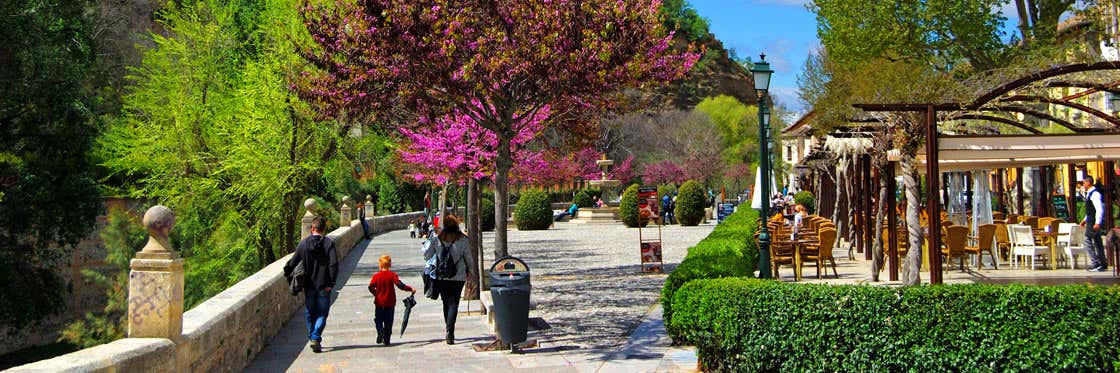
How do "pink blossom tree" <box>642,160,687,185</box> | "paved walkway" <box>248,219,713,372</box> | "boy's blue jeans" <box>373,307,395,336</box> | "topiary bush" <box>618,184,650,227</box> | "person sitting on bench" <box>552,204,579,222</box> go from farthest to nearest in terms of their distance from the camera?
"pink blossom tree" <box>642,160,687,185</box>, "person sitting on bench" <box>552,204,579,222</box>, "topiary bush" <box>618,184,650,227</box>, "boy's blue jeans" <box>373,307,395,336</box>, "paved walkway" <box>248,219,713,372</box>

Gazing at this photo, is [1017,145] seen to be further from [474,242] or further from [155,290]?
[155,290]

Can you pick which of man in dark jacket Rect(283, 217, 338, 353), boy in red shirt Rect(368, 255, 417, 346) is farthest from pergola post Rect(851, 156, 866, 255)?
man in dark jacket Rect(283, 217, 338, 353)

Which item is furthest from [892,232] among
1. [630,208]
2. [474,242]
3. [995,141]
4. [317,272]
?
[630,208]

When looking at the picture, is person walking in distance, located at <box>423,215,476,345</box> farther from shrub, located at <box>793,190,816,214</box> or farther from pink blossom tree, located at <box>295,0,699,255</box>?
shrub, located at <box>793,190,816,214</box>

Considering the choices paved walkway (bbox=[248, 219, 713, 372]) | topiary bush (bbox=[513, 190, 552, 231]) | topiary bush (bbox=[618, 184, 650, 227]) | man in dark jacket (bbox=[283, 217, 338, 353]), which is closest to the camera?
paved walkway (bbox=[248, 219, 713, 372])

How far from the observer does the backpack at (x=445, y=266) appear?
30.8 feet

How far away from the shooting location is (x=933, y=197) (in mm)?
8836

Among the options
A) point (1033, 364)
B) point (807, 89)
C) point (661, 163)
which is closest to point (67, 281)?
point (807, 89)

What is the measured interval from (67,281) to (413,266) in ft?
62.1

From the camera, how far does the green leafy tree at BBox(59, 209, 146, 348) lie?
26719 mm

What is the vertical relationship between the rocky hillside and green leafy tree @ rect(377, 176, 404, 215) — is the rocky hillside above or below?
above

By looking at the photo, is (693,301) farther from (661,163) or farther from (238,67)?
(661,163)

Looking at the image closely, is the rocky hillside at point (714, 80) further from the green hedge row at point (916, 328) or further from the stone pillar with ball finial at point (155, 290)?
the stone pillar with ball finial at point (155, 290)

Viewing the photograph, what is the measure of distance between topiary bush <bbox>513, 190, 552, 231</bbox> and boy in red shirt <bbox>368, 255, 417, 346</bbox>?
24.3 meters
